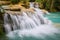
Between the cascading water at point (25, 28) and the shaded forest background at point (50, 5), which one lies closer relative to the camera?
the cascading water at point (25, 28)

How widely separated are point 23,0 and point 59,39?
616 cm

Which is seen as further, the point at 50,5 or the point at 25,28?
the point at 50,5

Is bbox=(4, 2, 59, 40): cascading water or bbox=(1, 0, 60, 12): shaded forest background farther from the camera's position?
bbox=(1, 0, 60, 12): shaded forest background

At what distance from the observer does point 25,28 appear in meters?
9.72

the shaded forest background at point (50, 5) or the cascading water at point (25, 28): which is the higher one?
the cascading water at point (25, 28)

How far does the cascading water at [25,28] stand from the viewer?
837 cm

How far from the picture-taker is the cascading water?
837 centimetres

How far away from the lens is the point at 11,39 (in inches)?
305

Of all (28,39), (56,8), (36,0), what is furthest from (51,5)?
(28,39)

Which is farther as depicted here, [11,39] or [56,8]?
[56,8]

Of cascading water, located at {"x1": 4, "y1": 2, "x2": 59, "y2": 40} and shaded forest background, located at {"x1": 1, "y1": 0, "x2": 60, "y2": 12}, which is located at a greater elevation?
cascading water, located at {"x1": 4, "y1": 2, "x2": 59, "y2": 40}

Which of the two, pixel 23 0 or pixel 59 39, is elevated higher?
pixel 23 0

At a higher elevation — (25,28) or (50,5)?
(25,28)

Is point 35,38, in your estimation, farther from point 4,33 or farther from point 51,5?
point 51,5
